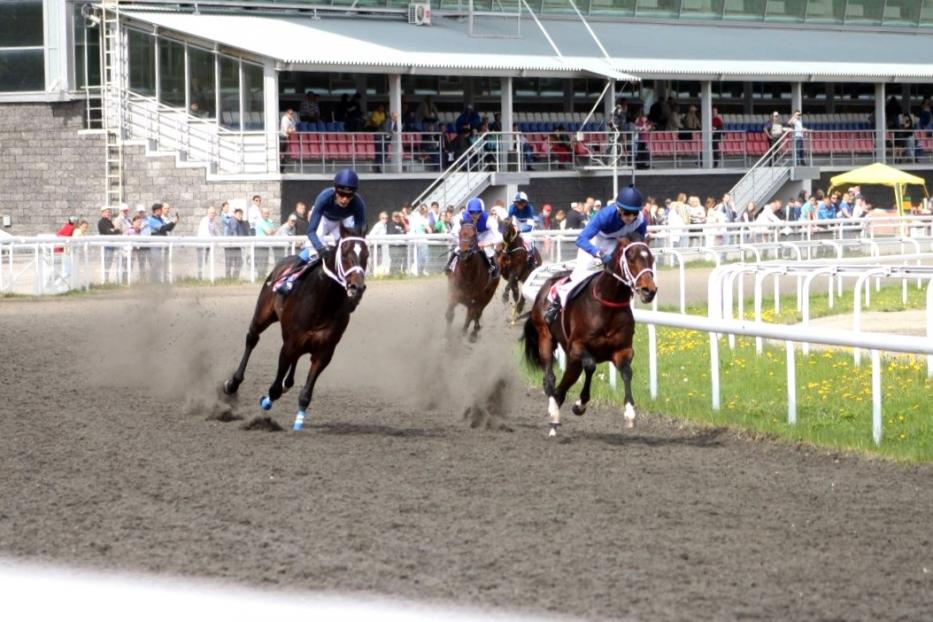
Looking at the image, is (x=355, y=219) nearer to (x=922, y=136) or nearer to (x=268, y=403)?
(x=268, y=403)

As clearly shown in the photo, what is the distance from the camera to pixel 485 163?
109 ft

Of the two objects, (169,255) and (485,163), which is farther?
(485,163)

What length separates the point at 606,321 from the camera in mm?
10719

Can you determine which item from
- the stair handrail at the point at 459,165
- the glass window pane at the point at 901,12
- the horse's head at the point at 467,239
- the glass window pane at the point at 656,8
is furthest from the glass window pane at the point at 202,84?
the glass window pane at the point at 901,12

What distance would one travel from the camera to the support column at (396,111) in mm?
31875

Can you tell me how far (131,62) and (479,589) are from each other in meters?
27.6

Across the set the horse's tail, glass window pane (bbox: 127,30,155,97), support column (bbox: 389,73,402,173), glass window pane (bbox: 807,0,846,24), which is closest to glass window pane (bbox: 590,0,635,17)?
glass window pane (bbox: 807,0,846,24)

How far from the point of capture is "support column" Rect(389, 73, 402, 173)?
3188cm

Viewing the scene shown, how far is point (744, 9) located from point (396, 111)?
16.7m

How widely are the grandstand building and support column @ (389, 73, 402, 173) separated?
0.17 ft

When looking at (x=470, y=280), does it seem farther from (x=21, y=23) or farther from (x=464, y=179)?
(x=21, y=23)

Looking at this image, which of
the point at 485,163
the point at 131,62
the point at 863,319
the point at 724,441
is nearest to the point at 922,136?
the point at 485,163

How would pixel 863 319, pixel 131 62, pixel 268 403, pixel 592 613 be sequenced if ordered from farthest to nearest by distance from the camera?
pixel 131 62
pixel 863 319
pixel 268 403
pixel 592 613

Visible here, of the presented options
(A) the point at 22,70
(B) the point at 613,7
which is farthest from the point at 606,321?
(B) the point at 613,7
